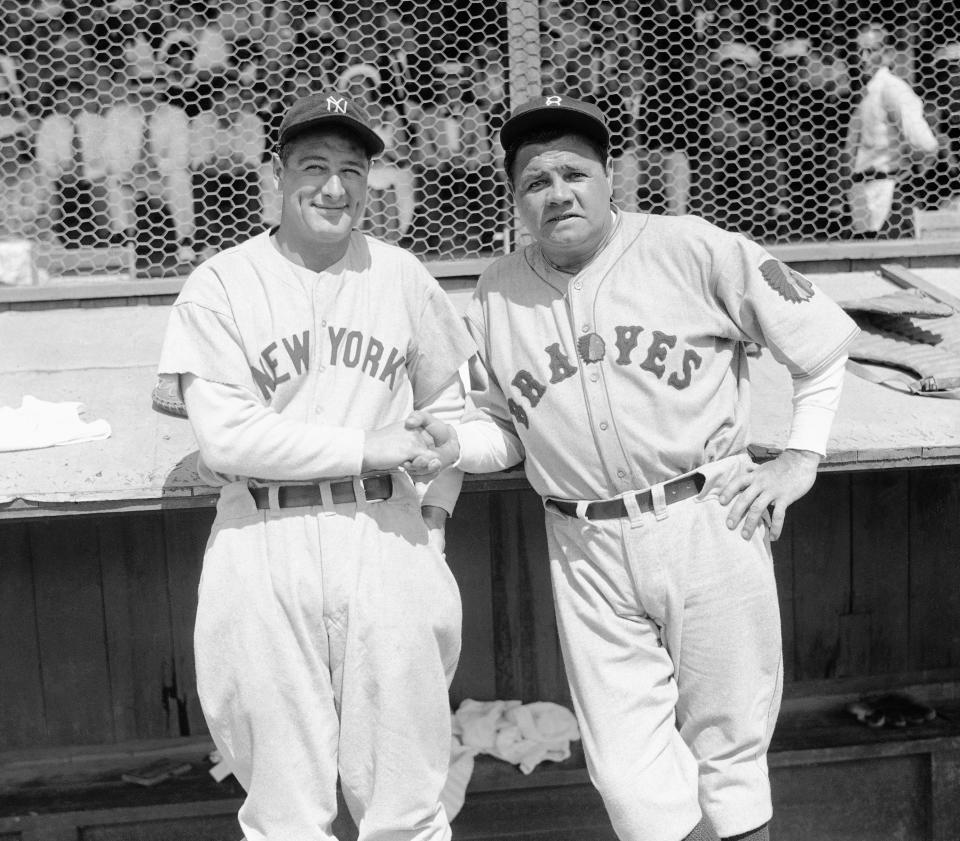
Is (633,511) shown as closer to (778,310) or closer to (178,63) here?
(778,310)

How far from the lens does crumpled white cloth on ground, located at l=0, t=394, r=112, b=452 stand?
2.79m

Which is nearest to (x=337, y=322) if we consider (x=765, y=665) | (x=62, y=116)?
(x=765, y=665)

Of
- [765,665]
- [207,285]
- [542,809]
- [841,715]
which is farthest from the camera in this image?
[841,715]

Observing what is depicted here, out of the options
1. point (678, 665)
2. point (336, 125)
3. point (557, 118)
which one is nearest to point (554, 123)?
point (557, 118)

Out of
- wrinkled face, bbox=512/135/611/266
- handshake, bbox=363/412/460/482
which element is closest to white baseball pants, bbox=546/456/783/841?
handshake, bbox=363/412/460/482

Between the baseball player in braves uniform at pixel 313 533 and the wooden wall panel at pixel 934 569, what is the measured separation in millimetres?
2137

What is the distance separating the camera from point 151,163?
4.01 meters

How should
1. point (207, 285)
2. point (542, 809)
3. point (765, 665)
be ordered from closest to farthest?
point (207, 285)
point (765, 665)
point (542, 809)

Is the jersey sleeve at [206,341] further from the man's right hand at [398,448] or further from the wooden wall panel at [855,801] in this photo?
the wooden wall panel at [855,801]

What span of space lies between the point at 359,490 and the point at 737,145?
2581 millimetres

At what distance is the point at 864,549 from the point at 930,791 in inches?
31.9

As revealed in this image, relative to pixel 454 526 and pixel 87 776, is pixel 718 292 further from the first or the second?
pixel 87 776

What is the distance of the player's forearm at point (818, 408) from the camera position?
2533mm

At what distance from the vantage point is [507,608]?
12.2ft
